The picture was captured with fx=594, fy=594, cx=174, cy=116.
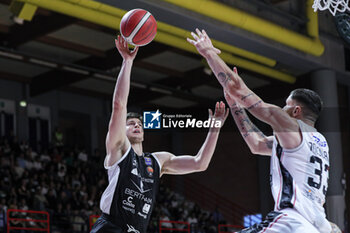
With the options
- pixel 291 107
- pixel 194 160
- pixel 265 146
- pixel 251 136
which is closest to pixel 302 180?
pixel 291 107

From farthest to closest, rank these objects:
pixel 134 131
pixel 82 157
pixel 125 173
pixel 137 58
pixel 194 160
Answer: pixel 82 157 < pixel 137 58 < pixel 194 160 < pixel 134 131 < pixel 125 173

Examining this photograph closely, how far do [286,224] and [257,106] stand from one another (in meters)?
0.92

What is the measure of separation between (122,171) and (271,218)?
175 centimetres

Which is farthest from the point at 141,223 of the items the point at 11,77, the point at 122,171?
the point at 11,77

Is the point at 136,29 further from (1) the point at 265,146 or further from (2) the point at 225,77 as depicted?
(1) the point at 265,146

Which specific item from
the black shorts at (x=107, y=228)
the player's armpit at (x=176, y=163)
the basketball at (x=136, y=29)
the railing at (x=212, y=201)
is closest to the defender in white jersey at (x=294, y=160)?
the black shorts at (x=107, y=228)

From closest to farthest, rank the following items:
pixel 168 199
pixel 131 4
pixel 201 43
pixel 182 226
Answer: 1. pixel 201 43
2. pixel 131 4
3. pixel 182 226
4. pixel 168 199

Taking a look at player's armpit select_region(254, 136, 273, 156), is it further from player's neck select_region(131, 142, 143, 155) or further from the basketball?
the basketball

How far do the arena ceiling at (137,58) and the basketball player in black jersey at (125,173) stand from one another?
8.08 meters

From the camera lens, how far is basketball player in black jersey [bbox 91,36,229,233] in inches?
218

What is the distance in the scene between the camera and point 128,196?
226 inches

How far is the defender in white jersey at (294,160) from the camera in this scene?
177 inches

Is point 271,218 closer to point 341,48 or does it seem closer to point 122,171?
point 122,171

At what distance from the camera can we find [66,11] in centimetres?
1420
